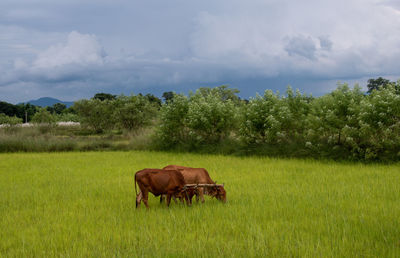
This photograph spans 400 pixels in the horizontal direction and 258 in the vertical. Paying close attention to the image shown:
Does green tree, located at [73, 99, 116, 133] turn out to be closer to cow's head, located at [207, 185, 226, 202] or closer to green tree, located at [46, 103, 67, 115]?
cow's head, located at [207, 185, 226, 202]

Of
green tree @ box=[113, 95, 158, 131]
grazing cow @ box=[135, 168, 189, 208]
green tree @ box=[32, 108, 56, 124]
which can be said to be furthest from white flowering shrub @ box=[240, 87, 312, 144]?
green tree @ box=[32, 108, 56, 124]

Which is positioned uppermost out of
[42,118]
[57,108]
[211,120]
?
[57,108]

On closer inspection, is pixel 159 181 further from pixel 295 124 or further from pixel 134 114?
pixel 134 114

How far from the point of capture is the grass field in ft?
22.3

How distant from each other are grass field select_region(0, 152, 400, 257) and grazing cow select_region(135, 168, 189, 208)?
1.73ft

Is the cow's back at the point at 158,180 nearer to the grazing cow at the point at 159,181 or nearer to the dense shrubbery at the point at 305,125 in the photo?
the grazing cow at the point at 159,181

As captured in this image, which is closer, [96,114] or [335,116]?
[335,116]

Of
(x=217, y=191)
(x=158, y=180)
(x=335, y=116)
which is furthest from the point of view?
(x=335, y=116)

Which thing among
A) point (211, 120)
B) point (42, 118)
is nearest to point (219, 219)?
point (211, 120)

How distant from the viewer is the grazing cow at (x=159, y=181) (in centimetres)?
904

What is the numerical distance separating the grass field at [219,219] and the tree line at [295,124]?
4.74 metres

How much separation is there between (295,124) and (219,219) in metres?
15.2

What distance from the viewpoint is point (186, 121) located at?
28.6 metres

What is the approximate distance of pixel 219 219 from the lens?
8508 mm
